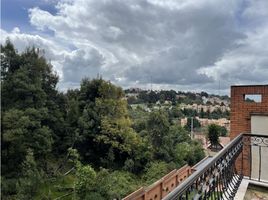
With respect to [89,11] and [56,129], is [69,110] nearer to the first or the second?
[56,129]

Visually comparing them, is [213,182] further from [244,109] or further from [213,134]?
[213,134]

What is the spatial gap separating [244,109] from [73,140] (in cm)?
1477

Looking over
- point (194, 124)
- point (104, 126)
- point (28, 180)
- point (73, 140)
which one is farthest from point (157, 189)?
point (194, 124)

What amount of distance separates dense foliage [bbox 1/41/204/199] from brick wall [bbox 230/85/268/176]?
925 centimetres

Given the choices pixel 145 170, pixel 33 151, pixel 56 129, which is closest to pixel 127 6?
pixel 33 151

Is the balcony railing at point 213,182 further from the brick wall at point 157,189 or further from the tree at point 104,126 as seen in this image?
the tree at point 104,126

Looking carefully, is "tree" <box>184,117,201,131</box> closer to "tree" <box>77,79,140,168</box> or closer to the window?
"tree" <box>77,79,140,168</box>

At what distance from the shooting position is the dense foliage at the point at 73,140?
44.9ft

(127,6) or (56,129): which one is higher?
(127,6)

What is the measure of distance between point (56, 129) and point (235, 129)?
14.3 meters

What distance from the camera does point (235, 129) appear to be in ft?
17.6

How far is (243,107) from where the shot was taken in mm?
5207

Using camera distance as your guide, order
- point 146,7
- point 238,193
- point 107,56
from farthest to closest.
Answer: point 107,56 → point 146,7 → point 238,193

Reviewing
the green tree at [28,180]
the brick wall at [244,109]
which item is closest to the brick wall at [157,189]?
the green tree at [28,180]
